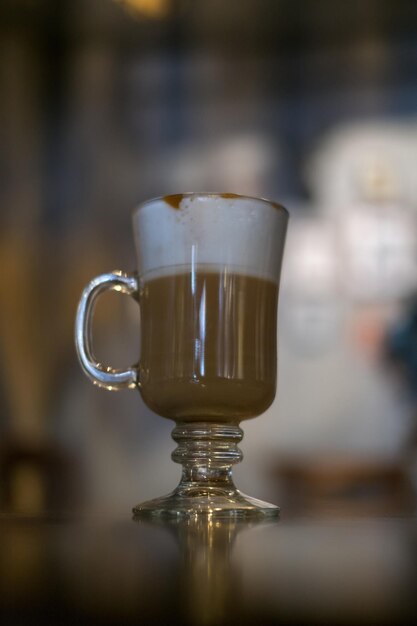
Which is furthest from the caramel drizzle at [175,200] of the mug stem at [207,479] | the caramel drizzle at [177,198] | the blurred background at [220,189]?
the blurred background at [220,189]

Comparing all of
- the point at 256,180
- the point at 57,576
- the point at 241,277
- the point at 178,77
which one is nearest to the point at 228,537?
the point at 57,576

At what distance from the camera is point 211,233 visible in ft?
1.76

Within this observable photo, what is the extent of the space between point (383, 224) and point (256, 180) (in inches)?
11.6

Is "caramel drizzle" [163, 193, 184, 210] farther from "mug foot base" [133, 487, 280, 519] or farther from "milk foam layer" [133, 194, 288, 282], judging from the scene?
"mug foot base" [133, 487, 280, 519]

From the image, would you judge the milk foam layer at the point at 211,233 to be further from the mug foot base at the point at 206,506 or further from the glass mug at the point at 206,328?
the mug foot base at the point at 206,506

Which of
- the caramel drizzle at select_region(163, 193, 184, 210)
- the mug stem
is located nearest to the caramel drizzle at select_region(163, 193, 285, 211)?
the caramel drizzle at select_region(163, 193, 184, 210)

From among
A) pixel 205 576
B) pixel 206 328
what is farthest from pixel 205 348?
pixel 205 576

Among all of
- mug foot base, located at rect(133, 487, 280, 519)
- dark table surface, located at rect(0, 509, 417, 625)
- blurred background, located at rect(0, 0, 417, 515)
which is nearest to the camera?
Result: dark table surface, located at rect(0, 509, 417, 625)

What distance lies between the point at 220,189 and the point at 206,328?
4.13ft

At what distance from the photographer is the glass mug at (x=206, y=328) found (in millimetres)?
532

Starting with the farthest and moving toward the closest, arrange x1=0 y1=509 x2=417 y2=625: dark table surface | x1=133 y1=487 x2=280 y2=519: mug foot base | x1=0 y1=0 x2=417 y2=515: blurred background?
1. x1=0 y1=0 x2=417 y2=515: blurred background
2. x1=133 y1=487 x2=280 y2=519: mug foot base
3. x1=0 y1=509 x2=417 y2=625: dark table surface

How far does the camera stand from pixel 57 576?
23 centimetres

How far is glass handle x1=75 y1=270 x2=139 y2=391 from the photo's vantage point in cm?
57

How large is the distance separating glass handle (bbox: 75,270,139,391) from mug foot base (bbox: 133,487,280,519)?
0.09m
